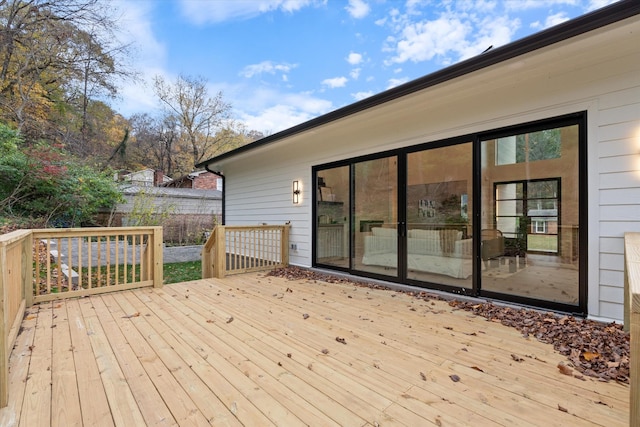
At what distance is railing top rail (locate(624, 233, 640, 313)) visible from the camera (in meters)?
1.01

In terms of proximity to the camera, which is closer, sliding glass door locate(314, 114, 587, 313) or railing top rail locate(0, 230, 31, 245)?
railing top rail locate(0, 230, 31, 245)

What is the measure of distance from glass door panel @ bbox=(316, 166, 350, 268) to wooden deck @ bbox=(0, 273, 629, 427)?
208 cm

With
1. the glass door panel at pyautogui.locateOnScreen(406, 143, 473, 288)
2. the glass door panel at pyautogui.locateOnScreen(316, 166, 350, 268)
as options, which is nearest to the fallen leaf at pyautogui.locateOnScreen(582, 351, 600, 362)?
the glass door panel at pyautogui.locateOnScreen(406, 143, 473, 288)

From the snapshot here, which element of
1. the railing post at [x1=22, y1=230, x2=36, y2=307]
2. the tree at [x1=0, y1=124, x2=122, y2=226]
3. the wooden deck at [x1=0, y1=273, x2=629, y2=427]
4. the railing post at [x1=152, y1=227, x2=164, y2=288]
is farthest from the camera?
the tree at [x1=0, y1=124, x2=122, y2=226]

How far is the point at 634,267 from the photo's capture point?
1.39 meters

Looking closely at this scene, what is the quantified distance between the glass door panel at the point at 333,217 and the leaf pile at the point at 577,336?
7.42 feet

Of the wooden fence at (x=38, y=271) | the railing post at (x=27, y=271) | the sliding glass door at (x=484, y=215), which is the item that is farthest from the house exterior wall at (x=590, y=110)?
the railing post at (x=27, y=271)

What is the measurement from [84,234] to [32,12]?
10.7 meters

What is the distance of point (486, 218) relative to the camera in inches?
144

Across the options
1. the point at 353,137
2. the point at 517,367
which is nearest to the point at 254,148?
the point at 353,137

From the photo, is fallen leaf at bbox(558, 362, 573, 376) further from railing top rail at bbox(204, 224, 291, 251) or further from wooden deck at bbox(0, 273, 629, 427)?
railing top rail at bbox(204, 224, 291, 251)

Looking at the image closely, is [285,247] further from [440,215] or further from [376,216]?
[440,215]

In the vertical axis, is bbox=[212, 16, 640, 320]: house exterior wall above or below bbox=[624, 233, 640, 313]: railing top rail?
above

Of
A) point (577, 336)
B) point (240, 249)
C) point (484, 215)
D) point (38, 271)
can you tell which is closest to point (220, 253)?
point (240, 249)
